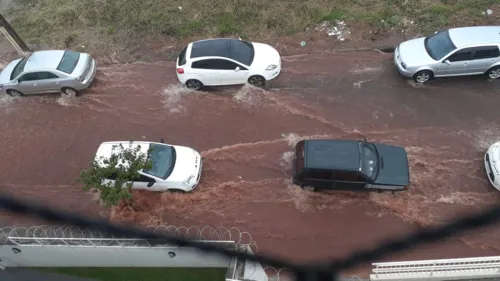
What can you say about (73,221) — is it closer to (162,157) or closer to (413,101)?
(162,157)

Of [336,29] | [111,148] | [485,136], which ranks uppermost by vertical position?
[336,29]

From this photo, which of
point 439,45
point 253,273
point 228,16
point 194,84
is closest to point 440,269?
point 253,273

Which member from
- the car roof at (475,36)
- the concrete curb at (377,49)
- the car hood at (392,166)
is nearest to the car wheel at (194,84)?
the concrete curb at (377,49)

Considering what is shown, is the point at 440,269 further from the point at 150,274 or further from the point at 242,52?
the point at 242,52

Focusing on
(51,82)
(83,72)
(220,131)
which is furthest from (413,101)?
(51,82)

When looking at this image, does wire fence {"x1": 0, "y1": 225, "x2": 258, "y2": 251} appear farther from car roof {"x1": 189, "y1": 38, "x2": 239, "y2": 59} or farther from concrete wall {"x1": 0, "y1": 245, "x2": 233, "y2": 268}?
car roof {"x1": 189, "y1": 38, "x2": 239, "y2": 59}

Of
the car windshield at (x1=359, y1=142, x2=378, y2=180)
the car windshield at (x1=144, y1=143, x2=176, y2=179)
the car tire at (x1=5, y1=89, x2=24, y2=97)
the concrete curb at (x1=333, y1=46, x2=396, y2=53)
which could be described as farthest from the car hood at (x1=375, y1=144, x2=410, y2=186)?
the car tire at (x1=5, y1=89, x2=24, y2=97)
